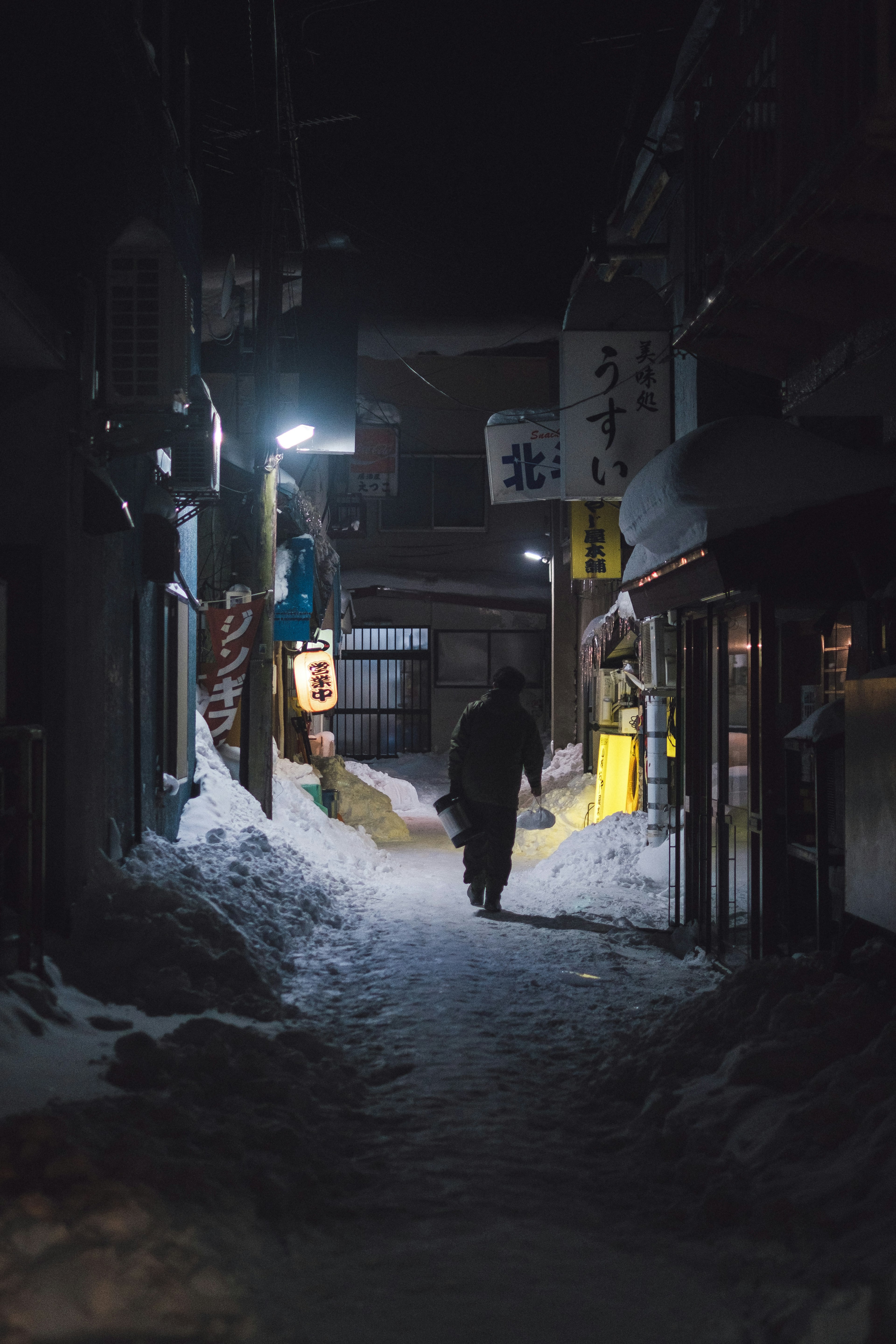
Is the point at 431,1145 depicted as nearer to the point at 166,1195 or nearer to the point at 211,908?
the point at 166,1195

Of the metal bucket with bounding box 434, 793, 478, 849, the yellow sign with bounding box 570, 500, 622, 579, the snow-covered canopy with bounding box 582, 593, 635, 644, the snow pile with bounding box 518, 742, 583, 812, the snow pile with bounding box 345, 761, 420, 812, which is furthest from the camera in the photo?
the snow pile with bounding box 345, 761, 420, 812

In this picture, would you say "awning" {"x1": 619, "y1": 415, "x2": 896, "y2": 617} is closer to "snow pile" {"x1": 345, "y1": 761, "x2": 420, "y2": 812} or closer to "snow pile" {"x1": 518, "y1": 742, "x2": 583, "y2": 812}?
"snow pile" {"x1": 518, "y1": 742, "x2": 583, "y2": 812}

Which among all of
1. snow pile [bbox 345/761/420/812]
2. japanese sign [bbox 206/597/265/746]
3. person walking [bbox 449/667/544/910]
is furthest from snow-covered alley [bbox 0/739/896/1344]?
snow pile [bbox 345/761/420/812]

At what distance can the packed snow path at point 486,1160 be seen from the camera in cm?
293

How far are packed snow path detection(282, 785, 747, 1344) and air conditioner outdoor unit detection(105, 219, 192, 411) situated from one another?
4.31m

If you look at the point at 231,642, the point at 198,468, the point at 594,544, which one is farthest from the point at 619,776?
the point at 198,468

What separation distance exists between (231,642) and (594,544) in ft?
26.2

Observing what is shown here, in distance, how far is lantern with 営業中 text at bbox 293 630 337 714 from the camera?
18.1 metres

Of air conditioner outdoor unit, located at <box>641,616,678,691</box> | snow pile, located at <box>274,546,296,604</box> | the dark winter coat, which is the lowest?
the dark winter coat

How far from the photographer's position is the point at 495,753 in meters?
10.3

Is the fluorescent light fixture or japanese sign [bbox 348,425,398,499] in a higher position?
japanese sign [bbox 348,425,398,499]

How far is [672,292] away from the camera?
11703 mm

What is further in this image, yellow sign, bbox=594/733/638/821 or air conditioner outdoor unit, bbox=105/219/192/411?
yellow sign, bbox=594/733/638/821

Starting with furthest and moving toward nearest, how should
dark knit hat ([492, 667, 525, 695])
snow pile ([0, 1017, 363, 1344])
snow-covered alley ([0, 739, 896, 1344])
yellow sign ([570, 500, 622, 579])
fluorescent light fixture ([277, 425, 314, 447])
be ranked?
yellow sign ([570, 500, 622, 579]) → fluorescent light fixture ([277, 425, 314, 447]) → dark knit hat ([492, 667, 525, 695]) → snow-covered alley ([0, 739, 896, 1344]) → snow pile ([0, 1017, 363, 1344])
